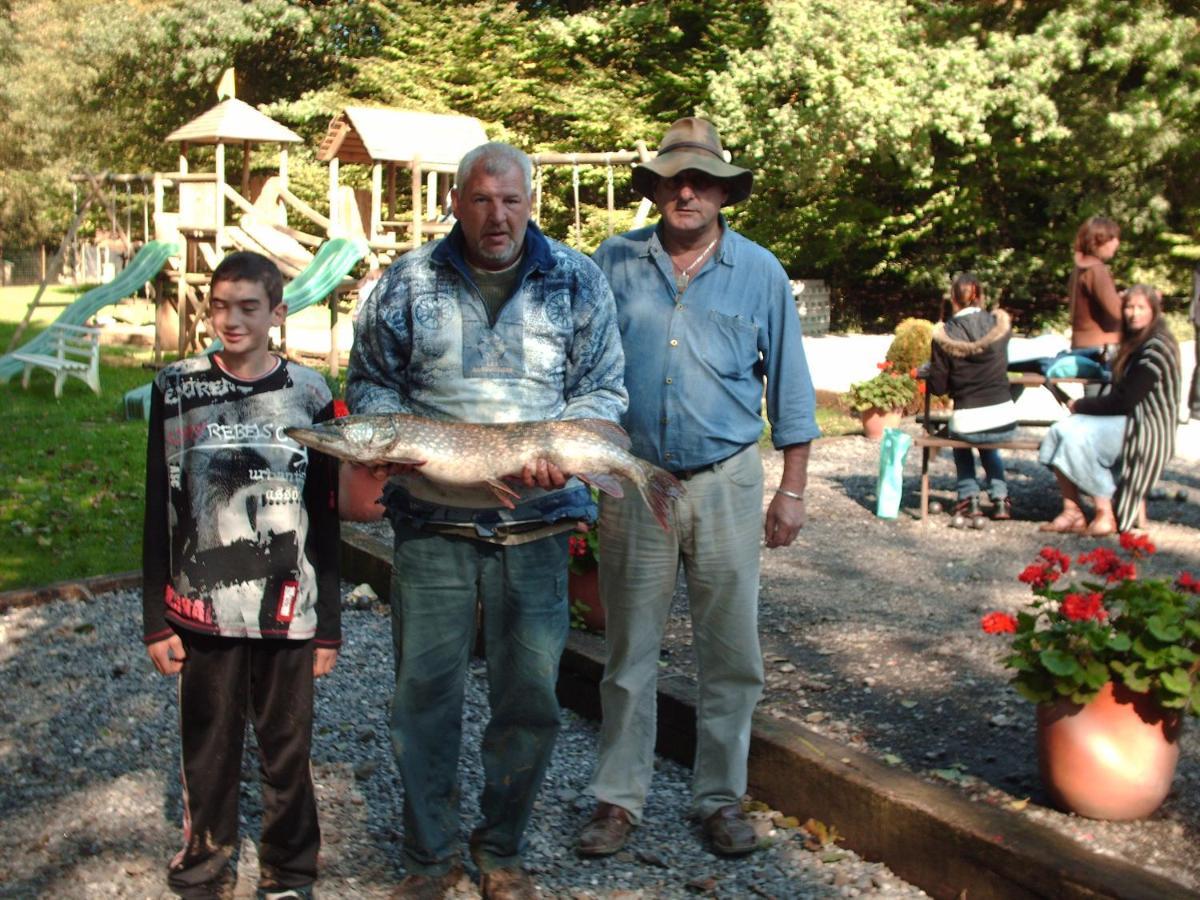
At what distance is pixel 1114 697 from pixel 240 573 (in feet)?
8.24

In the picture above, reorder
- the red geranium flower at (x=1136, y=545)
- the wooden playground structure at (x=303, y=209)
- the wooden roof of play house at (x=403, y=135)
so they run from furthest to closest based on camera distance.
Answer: the wooden roof of play house at (x=403, y=135), the wooden playground structure at (x=303, y=209), the red geranium flower at (x=1136, y=545)

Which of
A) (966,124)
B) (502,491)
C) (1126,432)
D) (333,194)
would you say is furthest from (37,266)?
(502,491)

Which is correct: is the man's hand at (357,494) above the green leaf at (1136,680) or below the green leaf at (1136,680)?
above

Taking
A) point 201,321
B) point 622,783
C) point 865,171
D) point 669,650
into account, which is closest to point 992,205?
point 865,171

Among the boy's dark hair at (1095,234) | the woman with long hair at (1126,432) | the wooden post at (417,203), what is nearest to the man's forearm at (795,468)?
the woman with long hair at (1126,432)

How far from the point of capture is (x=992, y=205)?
27328mm

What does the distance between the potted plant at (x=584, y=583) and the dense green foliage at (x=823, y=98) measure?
18.3m

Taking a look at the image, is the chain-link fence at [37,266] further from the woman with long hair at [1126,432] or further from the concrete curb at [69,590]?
the woman with long hair at [1126,432]

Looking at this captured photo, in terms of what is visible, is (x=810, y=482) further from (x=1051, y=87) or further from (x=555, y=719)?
(x=1051, y=87)

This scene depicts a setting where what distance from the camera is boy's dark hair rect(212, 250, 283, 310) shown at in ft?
11.1

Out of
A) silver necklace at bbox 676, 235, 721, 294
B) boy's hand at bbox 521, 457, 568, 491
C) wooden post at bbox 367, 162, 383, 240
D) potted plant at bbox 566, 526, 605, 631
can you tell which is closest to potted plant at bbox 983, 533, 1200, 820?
silver necklace at bbox 676, 235, 721, 294

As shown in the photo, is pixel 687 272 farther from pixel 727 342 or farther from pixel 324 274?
pixel 324 274

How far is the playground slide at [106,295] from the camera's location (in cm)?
1584

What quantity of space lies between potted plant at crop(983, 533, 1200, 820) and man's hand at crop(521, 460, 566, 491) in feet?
4.87
